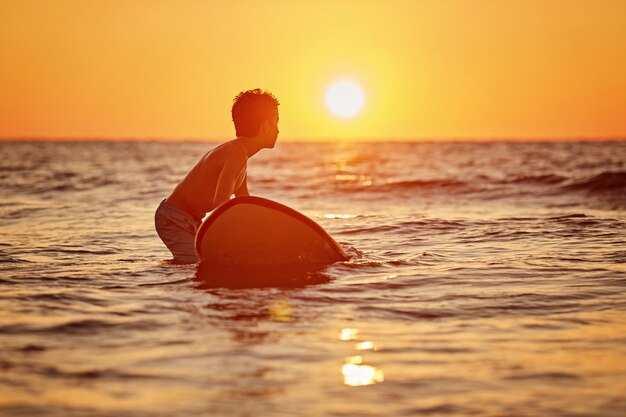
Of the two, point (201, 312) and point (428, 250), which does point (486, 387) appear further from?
point (428, 250)

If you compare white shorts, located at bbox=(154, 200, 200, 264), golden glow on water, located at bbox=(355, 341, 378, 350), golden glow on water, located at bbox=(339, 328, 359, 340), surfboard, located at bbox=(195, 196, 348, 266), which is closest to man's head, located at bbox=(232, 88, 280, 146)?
surfboard, located at bbox=(195, 196, 348, 266)

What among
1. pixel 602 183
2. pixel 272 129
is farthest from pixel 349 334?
pixel 602 183

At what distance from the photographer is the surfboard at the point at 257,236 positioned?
7.70 m

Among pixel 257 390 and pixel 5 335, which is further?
pixel 5 335

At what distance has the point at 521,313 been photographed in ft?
19.1

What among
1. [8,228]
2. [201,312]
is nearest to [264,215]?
[201,312]

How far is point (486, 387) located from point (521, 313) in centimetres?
189

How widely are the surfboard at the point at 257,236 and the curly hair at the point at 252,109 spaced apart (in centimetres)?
69

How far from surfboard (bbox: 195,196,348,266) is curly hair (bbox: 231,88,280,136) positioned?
689 mm

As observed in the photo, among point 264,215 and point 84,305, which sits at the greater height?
point 264,215

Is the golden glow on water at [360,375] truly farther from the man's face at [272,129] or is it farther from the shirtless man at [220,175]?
the man's face at [272,129]

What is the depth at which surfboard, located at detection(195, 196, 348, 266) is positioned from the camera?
7703mm

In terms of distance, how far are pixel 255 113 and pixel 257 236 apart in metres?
1.20

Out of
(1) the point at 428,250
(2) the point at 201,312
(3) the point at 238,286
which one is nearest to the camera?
(2) the point at 201,312
